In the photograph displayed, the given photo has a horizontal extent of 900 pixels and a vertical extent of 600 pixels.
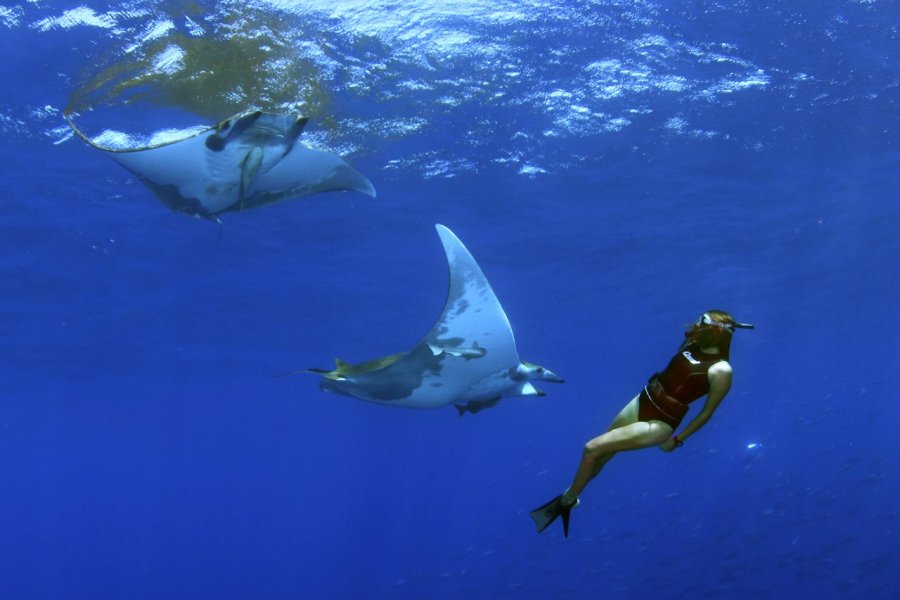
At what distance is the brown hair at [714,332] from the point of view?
4117 millimetres

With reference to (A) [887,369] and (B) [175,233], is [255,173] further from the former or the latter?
(A) [887,369]

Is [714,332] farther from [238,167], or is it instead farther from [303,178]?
[303,178]

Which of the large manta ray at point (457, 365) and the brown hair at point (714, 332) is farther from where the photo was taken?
the large manta ray at point (457, 365)

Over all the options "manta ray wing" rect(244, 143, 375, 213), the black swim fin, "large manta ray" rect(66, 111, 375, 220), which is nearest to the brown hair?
the black swim fin

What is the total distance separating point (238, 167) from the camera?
680 centimetres

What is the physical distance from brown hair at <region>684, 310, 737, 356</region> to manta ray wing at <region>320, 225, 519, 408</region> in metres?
2.33

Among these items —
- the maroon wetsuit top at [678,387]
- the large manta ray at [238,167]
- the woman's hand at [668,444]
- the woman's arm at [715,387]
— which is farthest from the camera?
the large manta ray at [238,167]

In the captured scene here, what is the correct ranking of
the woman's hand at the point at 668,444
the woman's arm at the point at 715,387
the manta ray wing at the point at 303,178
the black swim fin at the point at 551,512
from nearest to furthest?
1. the woman's arm at the point at 715,387
2. the woman's hand at the point at 668,444
3. the black swim fin at the point at 551,512
4. the manta ray wing at the point at 303,178

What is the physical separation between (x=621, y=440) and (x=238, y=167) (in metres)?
4.73

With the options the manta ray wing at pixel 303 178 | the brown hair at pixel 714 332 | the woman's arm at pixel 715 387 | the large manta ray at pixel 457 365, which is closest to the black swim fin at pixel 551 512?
the woman's arm at pixel 715 387

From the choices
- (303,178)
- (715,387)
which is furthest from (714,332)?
(303,178)

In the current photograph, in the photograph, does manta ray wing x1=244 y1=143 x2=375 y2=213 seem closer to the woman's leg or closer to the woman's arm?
the woman's leg

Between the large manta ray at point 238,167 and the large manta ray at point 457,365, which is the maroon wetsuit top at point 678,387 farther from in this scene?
the large manta ray at point 238,167

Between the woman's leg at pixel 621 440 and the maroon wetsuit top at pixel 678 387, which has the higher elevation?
the maroon wetsuit top at pixel 678 387
